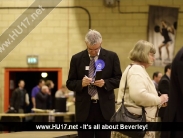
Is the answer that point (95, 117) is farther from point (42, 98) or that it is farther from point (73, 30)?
point (73, 30)

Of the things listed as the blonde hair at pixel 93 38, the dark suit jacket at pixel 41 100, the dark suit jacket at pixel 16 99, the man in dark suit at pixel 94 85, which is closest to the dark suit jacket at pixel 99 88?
the man in dark suit at pixel 94 85

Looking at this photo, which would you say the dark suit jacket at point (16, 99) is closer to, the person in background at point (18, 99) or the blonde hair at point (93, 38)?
the person in background at point (18, 99)

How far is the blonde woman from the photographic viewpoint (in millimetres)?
3271

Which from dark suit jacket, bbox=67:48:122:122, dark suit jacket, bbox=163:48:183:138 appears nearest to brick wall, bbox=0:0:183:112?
dark suit jacket, bbox=67:48:122:122

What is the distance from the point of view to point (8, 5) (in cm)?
1205

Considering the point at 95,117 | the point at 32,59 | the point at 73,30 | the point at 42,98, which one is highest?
the point at 73,30

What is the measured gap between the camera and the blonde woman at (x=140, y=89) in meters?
3.27

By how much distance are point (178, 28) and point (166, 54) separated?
747 mm

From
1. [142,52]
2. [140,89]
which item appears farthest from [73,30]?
[140,89]

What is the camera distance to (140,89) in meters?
3.26

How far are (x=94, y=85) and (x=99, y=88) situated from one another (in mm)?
54

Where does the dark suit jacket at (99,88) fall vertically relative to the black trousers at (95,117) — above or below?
above

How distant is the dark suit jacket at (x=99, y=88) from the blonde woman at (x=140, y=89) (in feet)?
2.36

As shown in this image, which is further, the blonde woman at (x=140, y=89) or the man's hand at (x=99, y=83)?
the man's hand at (x=99, y=83)
